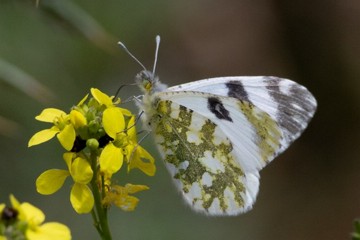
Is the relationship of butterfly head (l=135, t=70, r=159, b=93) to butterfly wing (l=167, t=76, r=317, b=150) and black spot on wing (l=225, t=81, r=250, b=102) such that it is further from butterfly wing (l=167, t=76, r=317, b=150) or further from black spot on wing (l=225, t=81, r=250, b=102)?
black spot on wing (l=225, t=81, r=250, b=102)

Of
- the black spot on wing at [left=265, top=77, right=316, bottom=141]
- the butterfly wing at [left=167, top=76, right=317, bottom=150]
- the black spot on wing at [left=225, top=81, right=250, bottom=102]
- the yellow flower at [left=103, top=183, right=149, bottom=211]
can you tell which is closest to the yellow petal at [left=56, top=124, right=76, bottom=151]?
the yellow flower at [left=103, top=183, right=149, bottom=211]

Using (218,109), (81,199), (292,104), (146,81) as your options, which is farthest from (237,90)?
(81,199)

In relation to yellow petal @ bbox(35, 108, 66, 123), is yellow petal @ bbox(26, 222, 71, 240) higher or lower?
lower

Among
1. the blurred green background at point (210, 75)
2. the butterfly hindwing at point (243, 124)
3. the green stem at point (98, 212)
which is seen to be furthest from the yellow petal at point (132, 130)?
the blurred green background at point (210, 75)

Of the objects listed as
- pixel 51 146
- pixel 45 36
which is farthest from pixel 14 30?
pixel 51 146

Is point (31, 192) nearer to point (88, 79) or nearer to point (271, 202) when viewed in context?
point (88, 79)

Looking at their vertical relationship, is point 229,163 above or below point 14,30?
below

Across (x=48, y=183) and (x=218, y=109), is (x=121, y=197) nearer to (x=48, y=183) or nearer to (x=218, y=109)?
(x=48, y=183)
